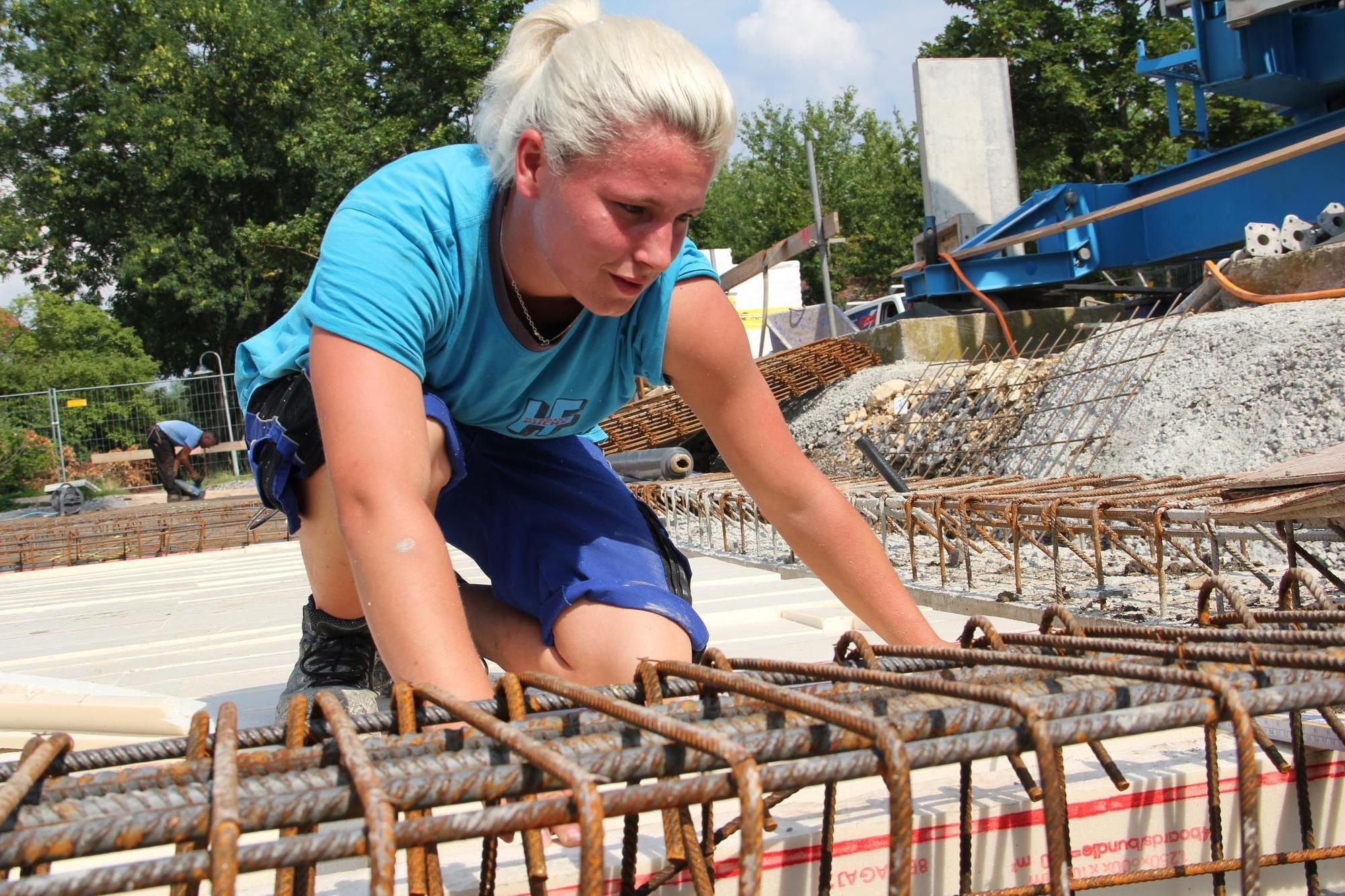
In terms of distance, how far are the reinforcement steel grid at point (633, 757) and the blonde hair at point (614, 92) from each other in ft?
2.14

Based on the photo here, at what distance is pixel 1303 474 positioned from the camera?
2.01 metres

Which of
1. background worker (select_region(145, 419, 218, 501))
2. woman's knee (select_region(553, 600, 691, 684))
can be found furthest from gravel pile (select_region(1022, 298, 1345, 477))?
background worker (select_region(145, 419, 218, 501))

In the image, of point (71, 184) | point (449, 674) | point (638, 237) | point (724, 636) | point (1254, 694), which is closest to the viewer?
point (1254, 694)

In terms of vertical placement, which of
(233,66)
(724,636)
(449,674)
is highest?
(233,66)

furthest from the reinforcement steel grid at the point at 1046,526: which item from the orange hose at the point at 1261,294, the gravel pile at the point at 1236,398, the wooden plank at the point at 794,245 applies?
the wooden plank at the point at 794,245

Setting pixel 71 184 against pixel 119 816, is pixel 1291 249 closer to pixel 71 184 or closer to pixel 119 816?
pixel 119 816

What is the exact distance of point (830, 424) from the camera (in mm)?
8891

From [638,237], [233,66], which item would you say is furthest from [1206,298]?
[233,66]

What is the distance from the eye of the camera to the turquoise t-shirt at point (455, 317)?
1477 millimetres

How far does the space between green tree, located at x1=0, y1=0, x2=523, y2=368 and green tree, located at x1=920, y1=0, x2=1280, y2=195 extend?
385 inches

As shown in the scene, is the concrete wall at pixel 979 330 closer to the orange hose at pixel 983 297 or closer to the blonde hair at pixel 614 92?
the orange hose at pixel 983 297

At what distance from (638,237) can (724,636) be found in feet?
5.06

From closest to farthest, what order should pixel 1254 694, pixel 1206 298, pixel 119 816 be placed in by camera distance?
pixel 119 816 → pixel 1254 694 → pixel 1206 298

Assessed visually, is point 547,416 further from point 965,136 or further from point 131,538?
point 965,136
